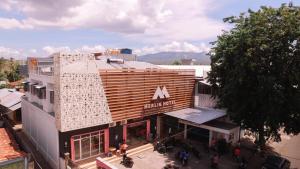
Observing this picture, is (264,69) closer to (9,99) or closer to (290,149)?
(290,149)

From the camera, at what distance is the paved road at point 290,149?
2238cm

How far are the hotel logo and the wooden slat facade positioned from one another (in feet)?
1.07

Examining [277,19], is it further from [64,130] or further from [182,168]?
[64,130]

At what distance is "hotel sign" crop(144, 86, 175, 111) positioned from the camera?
24225mm

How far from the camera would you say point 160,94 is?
24.9 meters

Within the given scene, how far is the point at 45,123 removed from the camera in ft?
72.8

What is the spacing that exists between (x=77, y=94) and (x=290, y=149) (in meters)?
23.0

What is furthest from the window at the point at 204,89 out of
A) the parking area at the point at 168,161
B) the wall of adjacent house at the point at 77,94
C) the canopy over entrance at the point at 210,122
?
the wall of adjacent house at the point at 77,94

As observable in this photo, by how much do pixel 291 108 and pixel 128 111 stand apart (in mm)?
13918

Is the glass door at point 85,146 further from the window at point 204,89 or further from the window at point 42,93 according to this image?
the window at point 204,89

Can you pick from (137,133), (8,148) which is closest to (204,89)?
(137,133)

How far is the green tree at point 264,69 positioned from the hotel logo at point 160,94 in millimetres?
6377

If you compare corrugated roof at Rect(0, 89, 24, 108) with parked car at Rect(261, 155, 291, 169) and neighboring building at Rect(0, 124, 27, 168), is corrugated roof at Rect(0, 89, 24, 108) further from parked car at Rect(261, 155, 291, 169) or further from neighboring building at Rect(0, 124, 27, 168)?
parked car at Rect(261, 155, 291, 169)

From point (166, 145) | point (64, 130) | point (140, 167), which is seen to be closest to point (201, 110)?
point (166, 145)
